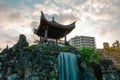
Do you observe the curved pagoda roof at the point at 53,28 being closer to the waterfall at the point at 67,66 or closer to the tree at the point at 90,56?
the tree at the point at 90,56

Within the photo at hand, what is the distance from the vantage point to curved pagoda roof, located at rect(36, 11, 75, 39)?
76.2 ft

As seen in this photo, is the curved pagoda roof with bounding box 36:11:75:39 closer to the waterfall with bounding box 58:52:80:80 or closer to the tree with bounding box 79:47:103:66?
the tree with bounding box 79:47:103:66

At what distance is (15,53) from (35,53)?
9.12 feet

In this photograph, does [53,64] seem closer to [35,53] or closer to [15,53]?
[35,53]

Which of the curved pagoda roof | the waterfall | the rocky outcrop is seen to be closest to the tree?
the rocky outcrop

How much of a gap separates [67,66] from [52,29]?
697 cm

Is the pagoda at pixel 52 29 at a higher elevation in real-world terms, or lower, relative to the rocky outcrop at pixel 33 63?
higher

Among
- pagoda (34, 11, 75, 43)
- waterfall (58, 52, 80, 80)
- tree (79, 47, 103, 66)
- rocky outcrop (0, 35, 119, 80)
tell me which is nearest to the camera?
rocky outcrop (0, 35, 119, 80)

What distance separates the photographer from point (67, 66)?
62.2 feet

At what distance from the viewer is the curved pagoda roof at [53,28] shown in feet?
76.2

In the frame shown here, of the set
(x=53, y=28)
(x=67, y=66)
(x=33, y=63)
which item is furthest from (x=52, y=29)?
(x=33, y=63)

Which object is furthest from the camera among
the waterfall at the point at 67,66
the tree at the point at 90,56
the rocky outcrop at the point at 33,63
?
the tree at the point at 90,56

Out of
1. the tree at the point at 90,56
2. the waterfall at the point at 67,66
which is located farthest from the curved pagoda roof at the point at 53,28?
the waterfall at the point at 67,66

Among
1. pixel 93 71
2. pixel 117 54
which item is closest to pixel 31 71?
pixel 93 71
